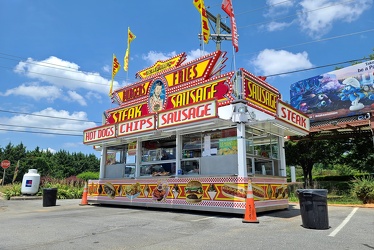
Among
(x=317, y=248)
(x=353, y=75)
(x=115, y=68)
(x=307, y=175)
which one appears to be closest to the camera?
(x=317, y=248)

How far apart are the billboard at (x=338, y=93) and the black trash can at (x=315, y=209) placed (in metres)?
15.9

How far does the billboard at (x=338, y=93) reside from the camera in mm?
21953

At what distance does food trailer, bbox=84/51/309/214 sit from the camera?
11.0m

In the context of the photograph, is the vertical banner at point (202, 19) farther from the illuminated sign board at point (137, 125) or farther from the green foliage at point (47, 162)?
the green foliage at point (47, 162)

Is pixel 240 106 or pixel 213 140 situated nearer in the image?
pixel 240 106

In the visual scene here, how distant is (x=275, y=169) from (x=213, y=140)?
11.0ft

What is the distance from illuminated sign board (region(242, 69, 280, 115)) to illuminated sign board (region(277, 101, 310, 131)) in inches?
17.9

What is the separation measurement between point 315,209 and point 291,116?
5715 millimetres

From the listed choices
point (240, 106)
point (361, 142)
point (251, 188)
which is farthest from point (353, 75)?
point (251, 188)

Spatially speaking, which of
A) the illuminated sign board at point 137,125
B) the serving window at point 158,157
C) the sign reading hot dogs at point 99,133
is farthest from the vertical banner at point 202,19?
the sign reading hot dogs at point 99,133

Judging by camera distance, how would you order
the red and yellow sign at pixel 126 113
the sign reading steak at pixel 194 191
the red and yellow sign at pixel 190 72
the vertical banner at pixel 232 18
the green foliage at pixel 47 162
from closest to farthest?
1. the sign reading steak at pixel 194 191
2. the vertical banner at pixel 232 18
3. the red and yellow sign at pixel 190 72
4. the red and yellow sign at pixel 126 113
5. the green foliage at pixel 47 162

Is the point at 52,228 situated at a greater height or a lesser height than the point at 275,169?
lesser

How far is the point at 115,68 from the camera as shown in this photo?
21.3 m

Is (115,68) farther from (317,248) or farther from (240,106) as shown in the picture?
(317,248)
